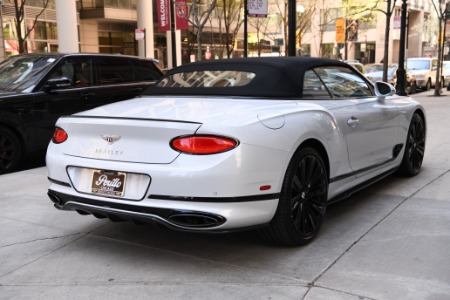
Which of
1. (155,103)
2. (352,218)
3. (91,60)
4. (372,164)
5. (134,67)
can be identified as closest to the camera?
(155,103)

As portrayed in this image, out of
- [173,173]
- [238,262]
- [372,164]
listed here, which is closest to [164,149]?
[173,173]

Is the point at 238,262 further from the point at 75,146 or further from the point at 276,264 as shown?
the point at 75,146

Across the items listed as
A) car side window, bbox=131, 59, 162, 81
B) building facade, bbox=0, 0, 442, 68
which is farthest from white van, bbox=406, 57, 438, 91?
car side window, bbox=131, 59, 162, 81

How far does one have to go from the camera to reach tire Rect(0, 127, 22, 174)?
273 inches

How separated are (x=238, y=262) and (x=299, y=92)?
1.55 m

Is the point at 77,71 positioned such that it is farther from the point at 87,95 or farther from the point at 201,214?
the point at 201,214

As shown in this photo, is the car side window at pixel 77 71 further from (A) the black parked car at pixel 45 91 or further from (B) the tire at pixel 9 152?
(B) the tire at pixel 9 152

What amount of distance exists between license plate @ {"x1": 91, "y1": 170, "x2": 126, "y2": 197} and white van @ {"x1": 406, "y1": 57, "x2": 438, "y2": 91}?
77.7 feet

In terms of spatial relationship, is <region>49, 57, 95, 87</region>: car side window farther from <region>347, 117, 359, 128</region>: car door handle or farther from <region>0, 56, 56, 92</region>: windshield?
<region>347, 117, 359, 128</region>: car door handle

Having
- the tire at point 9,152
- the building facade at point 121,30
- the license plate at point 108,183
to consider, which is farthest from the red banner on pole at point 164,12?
the license plate at point 108,183

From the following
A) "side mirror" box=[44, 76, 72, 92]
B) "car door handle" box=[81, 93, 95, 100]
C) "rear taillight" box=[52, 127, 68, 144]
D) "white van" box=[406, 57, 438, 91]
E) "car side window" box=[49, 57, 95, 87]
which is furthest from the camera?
"white van" box=[406, 57, 438, 91]

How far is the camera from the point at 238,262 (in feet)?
12.2

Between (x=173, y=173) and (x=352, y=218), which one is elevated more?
(x=173, y=173)

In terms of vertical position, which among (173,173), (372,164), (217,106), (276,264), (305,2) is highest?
(305,2)
